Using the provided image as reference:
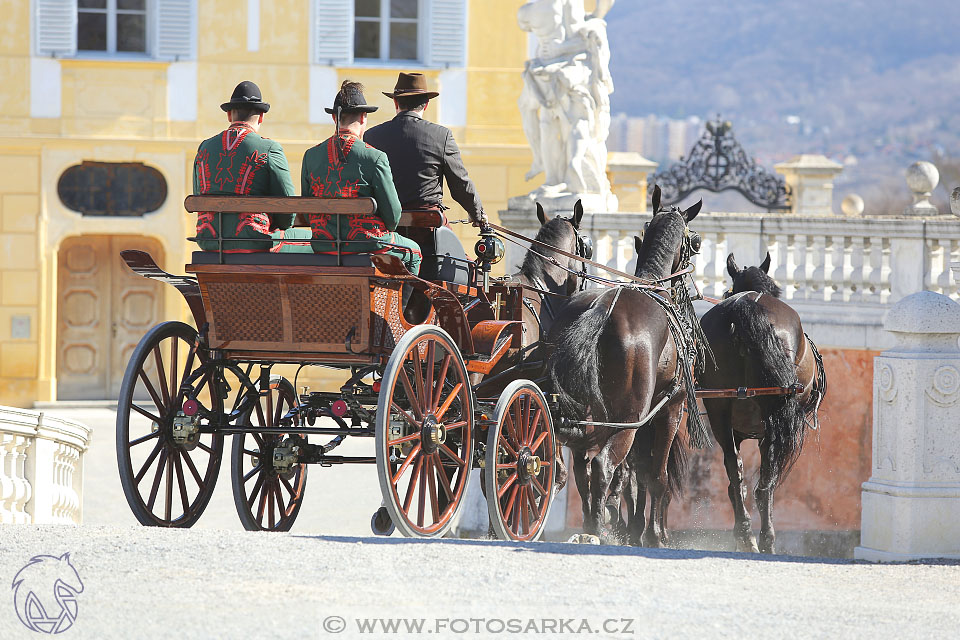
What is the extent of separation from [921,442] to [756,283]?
3.47 m

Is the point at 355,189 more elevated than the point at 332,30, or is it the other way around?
the point at 332,30

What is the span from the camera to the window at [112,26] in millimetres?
18781

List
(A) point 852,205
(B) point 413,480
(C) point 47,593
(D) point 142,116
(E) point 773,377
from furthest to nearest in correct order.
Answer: (A) point 852,205 → (D) point 142,116 → (E) point 773,377 → (B) point 413,480 → (C) point 47,593

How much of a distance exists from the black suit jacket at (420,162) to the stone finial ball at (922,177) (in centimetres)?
1481

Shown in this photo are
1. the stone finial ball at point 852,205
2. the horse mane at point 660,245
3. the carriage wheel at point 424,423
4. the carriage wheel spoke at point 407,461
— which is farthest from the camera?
the stone finial ball at point 852,205

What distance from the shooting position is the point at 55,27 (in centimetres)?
1848

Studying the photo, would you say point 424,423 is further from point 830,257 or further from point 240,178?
point 830,257

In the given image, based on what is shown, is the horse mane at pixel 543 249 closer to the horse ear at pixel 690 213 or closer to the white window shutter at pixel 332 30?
the horse ear at pixel 690 213

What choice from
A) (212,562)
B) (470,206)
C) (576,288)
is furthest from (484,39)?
(212,562)

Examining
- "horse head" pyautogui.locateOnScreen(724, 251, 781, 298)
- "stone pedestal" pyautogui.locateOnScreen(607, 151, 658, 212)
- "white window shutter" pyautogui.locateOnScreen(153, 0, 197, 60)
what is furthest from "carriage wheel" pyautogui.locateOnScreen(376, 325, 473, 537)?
"stone pedestal" pyautogui.locateOnScreen(607, 151, 658, 212)

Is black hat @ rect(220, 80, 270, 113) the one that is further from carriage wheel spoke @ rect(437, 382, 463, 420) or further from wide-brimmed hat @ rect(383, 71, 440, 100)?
carriage wheel spoke @ rect(437, 382, 463, 420)

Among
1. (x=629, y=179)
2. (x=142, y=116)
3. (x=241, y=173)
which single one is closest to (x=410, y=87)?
(x=241, y=173)

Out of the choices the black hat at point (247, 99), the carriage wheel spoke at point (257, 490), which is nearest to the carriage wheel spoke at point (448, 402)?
the carriage wheel spoke at point (257, 490)

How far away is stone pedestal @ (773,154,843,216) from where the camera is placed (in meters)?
27.4
